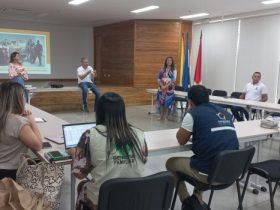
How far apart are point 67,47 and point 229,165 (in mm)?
10732

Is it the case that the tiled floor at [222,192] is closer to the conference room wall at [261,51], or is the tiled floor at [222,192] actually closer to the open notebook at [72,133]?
the open notebook at [72,133]

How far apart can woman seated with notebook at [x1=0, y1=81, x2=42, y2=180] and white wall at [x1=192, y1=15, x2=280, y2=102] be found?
6.87m

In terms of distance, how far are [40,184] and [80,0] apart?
620 cm

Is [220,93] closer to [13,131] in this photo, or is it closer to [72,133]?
[72,133]

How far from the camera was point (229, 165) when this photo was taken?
211 centimetres

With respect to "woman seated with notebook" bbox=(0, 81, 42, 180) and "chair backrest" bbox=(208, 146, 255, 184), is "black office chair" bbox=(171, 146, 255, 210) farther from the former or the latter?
"woman seated with notebook" bbox=(0, 81, 42, 180)

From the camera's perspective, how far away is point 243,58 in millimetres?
8359

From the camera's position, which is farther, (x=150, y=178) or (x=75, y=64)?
(x=75, y=64)

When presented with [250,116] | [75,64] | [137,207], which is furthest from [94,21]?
[137,207]

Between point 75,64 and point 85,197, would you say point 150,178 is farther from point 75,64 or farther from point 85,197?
point 75,64

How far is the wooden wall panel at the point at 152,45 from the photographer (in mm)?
9422

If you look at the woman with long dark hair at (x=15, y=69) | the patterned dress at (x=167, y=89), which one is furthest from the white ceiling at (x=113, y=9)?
the woman with long dark hair at (x=15, y=69)

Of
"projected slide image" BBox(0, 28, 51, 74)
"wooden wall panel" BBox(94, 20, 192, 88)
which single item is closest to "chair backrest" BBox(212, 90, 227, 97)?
"wooden wall panel" BBox(94, 20, 192, 88)

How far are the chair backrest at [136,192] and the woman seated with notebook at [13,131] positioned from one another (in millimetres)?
829
